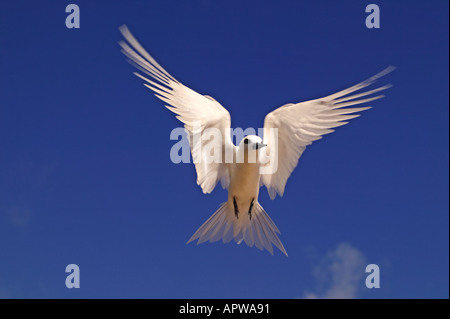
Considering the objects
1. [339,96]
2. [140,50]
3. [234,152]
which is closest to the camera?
[140,50]

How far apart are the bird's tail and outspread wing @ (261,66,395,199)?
1.64 ft

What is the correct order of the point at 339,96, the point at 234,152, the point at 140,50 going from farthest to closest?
the point at 234,152 < the point at 339,96 < the point at 140,50

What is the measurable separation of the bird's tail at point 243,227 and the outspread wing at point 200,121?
47cm

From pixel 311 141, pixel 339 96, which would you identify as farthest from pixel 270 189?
pixel 339 96

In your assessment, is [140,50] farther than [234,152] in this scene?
No

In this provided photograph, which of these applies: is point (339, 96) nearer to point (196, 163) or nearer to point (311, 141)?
→ point (311, 141)

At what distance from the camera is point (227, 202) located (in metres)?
7.18

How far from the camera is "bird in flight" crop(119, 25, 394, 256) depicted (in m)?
6.46

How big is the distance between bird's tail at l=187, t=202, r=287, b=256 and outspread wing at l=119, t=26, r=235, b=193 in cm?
47

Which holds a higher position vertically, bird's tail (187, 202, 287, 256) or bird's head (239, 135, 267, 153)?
bird's head (239, 135, 267, 153)

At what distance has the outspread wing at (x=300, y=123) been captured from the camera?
6.44 m

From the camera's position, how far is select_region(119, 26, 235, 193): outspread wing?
637 centimetres

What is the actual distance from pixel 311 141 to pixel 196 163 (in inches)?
59.0

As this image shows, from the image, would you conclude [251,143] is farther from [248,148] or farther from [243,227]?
[243,227]
